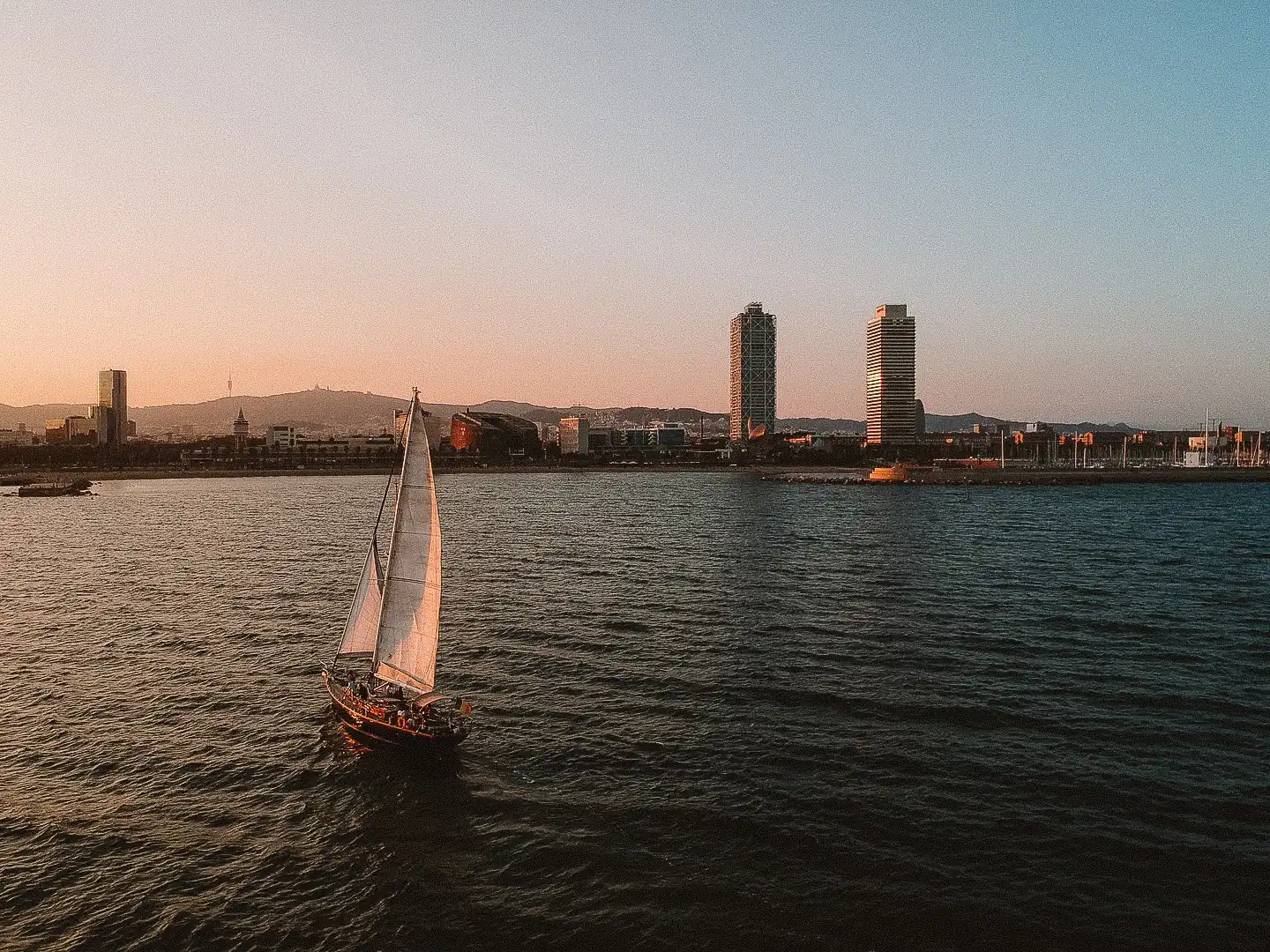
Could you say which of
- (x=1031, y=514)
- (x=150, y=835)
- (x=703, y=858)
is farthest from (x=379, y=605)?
(x=1031, y=514)

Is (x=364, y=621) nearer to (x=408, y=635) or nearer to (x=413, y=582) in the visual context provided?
(x=408, y=635)

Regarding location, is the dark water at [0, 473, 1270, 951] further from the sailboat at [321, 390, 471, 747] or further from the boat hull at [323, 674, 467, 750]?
the sailboat at [321, 390, 471, 747]

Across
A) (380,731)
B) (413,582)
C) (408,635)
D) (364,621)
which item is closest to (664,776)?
(380,731)

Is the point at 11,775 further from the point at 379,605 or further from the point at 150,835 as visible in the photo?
the point at 379,605

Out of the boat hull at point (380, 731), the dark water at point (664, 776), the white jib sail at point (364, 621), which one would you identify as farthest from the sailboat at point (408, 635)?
the dark water at point (664, 776)

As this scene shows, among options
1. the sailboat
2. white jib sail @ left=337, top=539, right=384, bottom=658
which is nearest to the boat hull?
the sailboat
